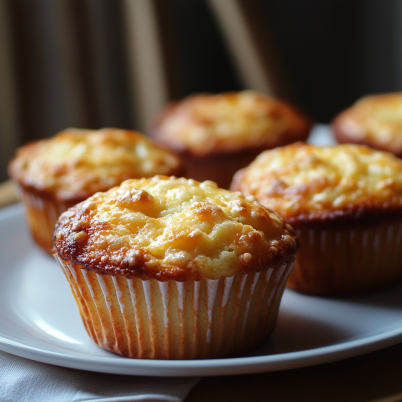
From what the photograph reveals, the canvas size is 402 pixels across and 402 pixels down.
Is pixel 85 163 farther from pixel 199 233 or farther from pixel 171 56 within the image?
pixel 171 56

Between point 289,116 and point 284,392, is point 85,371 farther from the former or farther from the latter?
point 289,116

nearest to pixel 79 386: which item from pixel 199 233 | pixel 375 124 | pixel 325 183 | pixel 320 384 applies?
pixel 199 233

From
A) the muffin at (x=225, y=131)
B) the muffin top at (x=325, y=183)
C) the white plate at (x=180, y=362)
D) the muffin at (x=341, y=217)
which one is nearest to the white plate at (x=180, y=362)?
the white plate at (x=180, y=362)

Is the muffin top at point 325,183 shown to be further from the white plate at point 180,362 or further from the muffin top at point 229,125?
the muffin top at point 229,125

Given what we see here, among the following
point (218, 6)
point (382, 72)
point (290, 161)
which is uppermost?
point (218, 6)

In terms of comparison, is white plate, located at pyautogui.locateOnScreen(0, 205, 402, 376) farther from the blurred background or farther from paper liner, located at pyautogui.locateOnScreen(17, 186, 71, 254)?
the blurred background

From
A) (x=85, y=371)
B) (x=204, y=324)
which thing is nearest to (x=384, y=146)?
(x=204, y=324)
